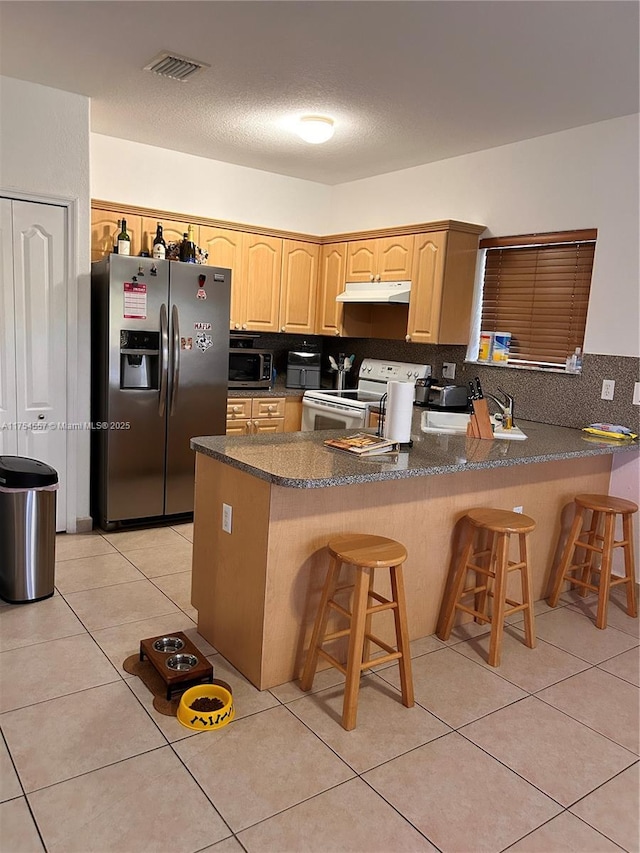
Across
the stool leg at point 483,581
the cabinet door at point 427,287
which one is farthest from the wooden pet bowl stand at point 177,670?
the cabinet door at point 427,287

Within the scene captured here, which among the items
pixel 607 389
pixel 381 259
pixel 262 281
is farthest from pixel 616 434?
pixel 262 281

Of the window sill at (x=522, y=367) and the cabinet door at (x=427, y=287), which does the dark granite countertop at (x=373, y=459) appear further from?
the cabinet door at (x=427, y=287)

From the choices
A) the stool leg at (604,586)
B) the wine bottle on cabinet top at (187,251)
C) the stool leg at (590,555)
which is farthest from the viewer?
the wine bottle on cabinet top at (187,251)

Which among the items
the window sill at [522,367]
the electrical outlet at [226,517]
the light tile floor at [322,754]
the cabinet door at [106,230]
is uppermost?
the cabinet door at [106,230]

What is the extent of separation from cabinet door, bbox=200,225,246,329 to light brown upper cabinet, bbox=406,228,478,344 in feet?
4.70

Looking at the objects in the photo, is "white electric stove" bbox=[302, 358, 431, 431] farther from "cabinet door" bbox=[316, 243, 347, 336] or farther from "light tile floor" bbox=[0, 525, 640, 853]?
"light tile floor" bbox=[0, 525, 640, 853]

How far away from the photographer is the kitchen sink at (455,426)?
349 centimetres

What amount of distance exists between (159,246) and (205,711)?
10.4ft

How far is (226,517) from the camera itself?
106 inches

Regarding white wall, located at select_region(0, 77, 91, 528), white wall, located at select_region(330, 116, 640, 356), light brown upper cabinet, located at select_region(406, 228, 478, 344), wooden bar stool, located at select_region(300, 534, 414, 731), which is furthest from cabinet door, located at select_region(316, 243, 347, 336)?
wooden bar stool, located at select_region(300, 534, 414, 731)

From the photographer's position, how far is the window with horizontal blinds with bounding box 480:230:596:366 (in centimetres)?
399

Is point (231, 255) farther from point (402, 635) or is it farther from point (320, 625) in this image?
point (402, 635)

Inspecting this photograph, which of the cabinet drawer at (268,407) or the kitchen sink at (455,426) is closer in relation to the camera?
the kitchen sink at (455,426)

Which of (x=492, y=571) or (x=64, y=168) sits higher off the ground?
(x=64, y=168)
